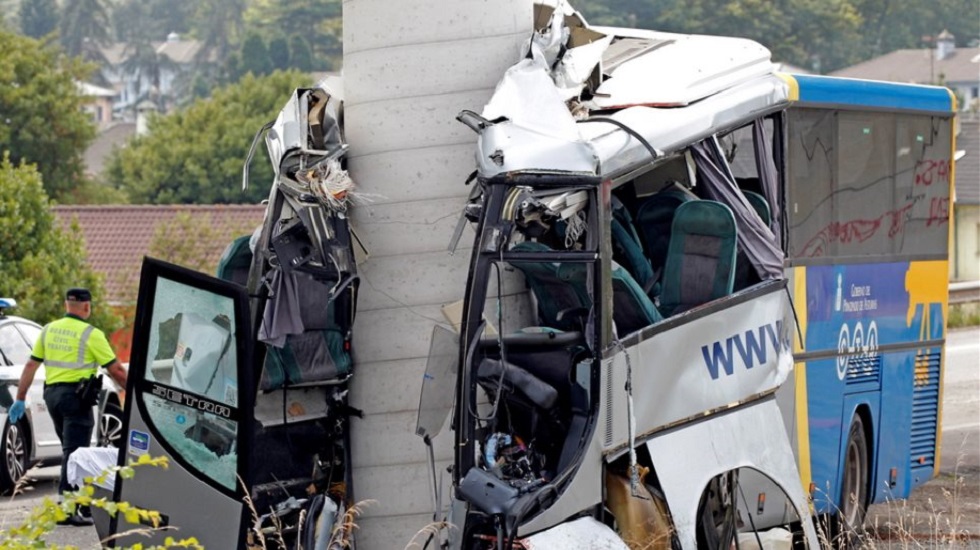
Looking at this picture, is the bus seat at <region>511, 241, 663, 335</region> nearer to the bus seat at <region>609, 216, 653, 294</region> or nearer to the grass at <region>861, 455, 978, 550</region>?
the bus seat at <region>609, 216, 653, 294</region>

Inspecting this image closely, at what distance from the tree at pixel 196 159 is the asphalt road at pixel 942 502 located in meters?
54.3

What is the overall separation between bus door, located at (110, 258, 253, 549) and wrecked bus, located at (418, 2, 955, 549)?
110 centimetres

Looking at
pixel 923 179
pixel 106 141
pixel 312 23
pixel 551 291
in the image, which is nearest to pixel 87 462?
pixel 551 291

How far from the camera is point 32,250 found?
29969 millimetres

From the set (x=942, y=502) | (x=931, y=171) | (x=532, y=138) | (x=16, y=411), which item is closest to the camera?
(x=532, y=138)

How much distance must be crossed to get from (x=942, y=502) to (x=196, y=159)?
62.6 metres

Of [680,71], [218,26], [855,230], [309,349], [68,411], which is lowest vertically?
[68,411]

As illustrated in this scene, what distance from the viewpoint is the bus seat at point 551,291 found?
352 inches

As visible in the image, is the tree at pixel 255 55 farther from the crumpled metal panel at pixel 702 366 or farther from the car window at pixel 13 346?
the crumpled metal panel at pixel 702 366

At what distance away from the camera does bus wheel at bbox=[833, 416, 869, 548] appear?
41.0ft

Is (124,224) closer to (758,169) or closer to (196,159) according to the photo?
(196,159)

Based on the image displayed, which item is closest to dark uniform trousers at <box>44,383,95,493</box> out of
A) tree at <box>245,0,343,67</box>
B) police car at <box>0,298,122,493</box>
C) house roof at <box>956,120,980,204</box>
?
police car at <box>0,298,122,493</box>

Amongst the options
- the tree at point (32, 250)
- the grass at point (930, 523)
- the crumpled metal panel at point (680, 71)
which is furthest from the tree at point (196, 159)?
the crumpled metal panel at point (680, 71)

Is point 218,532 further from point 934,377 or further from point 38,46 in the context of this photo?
point 38,46
